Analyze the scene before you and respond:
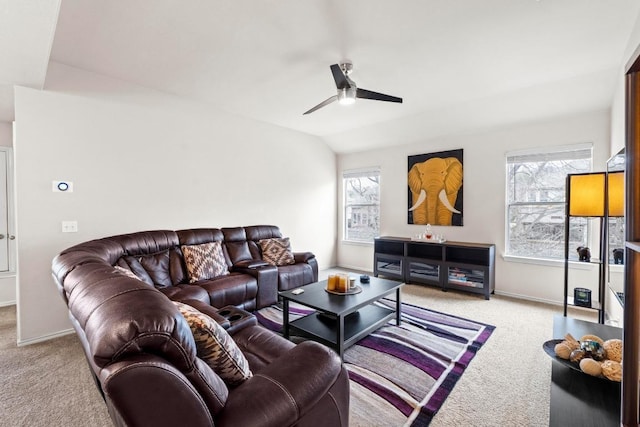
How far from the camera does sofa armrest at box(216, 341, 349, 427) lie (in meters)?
1.00

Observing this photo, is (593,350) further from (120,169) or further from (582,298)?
(120,169)

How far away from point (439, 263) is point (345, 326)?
7.76 feet

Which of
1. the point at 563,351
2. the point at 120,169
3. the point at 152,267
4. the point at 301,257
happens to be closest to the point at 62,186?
the point at 120,169

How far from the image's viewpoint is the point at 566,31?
7.84 feet

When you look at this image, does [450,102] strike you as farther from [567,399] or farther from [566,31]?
[567,399]

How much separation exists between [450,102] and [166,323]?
4.19 meters

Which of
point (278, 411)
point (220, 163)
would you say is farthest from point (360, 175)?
point (278, 411)

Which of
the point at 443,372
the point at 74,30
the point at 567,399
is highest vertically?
the point at 74,30

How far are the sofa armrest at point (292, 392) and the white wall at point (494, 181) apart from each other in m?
3.87

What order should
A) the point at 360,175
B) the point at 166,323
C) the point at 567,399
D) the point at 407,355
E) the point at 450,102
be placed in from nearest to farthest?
the point at 166,323
the point at 567,399
the point at 407,355
the point at 450,102
the point at 360,175

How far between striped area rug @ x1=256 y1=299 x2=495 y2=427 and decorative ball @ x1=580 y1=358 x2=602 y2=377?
0.86 metres

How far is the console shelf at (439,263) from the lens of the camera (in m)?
4.14

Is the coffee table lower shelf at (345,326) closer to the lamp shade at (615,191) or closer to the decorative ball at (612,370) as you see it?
the decorative ball at (612,370)

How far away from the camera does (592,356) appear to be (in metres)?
1.49
